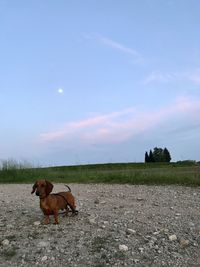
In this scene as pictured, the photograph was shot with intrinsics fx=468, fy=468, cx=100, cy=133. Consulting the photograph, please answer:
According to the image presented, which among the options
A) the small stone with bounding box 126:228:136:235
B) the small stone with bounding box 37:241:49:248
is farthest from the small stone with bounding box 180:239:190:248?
the small stone with bounding box 37:241:49:248

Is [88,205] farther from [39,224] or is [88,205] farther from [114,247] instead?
[114,247]

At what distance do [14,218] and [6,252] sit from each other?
1.78 m

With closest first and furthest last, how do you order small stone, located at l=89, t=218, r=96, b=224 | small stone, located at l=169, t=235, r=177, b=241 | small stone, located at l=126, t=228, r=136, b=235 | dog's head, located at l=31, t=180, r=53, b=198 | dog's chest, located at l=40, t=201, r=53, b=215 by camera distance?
1. small stone, located at l=169, t=235, r=177, b=241
2. small stone, located at l=126, t=228, r=136, b=235
3. dog's head, located at l=31, t=180, r=53, b=198
4. dog's chest, located at l=40, t=201, r=53, b=215
5. small stone, located at l=89, t=218, r=96, b=224

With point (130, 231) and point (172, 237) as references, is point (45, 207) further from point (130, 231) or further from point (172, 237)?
point (172, 237)

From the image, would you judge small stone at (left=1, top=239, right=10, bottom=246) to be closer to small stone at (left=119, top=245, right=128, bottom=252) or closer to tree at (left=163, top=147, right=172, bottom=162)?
small stone at (left=119, top=245, right=128, bottom=252)

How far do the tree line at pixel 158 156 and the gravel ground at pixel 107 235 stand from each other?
26.1m

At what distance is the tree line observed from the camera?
119 feet

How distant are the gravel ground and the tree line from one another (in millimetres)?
26132

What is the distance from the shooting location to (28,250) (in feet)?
22.3

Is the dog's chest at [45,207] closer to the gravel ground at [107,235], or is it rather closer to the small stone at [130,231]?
the gravel ground at [107,235]

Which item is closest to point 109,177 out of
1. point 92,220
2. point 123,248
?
point 92,220

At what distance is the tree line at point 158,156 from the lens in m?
36.2


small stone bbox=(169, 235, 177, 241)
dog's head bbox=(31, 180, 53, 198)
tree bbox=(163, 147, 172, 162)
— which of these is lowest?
small stone bbox=(169, 235, 177, 241)

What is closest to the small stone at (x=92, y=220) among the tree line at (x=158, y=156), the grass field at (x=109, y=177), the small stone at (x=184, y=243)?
the small stone at (x=184, y=243)
